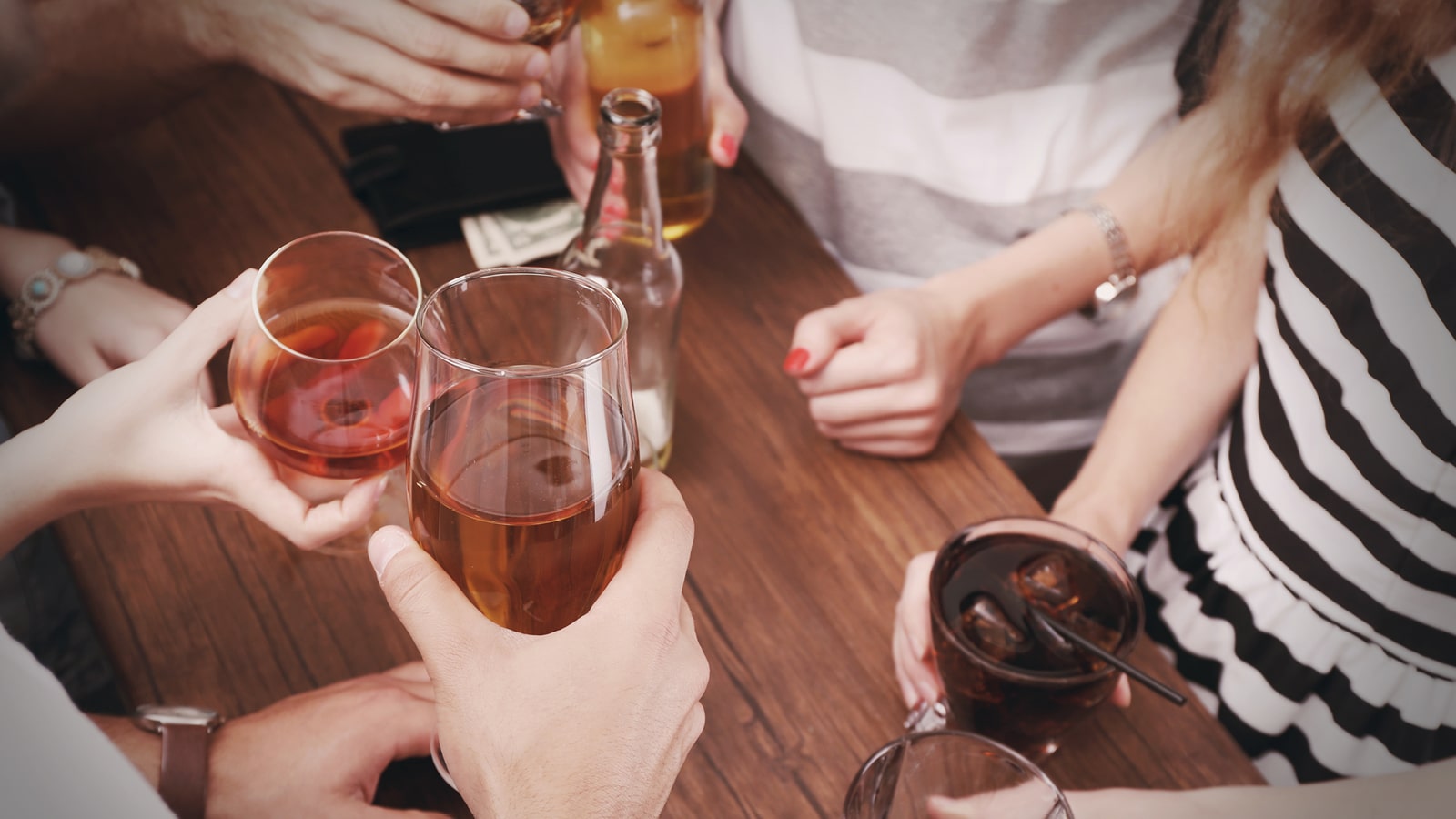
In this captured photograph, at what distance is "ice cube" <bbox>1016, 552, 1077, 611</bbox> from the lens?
2.79 feet

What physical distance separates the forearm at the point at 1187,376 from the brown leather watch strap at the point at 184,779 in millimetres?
903

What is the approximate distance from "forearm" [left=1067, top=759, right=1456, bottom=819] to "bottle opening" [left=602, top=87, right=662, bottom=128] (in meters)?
0.67

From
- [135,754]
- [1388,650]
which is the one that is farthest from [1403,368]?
[135,754]

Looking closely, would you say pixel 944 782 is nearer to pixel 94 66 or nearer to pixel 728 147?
pixel 728 147

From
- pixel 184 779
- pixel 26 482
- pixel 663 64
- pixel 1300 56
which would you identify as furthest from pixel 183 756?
pixel 1300 56

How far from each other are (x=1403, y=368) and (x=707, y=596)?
2.38ft

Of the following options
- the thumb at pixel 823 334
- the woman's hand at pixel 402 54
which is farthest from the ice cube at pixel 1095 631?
the woman's hand at pixel 402 54

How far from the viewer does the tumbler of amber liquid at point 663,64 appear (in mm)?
1040

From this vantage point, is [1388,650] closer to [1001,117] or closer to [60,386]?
[1001,117]

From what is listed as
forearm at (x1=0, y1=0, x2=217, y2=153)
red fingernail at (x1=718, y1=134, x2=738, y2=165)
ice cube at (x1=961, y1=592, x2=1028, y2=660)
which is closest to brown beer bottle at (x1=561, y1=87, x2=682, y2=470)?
red fingernail at (x1=718, y1=134, x2=738, y2=165)

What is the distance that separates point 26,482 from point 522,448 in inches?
15.2

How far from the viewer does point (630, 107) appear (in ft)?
2.92

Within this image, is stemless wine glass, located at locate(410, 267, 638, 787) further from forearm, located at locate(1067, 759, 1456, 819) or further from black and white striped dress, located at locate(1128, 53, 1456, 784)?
Result: black and white striped dress, located at locate(1128, 53, 1456, 784)

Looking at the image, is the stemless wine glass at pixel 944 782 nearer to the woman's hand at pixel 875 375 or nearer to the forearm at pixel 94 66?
the woman's hand at pixel 875 375
